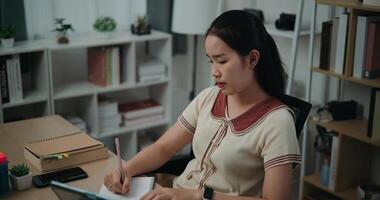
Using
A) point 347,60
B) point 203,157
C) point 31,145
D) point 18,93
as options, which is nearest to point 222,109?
point 203,157

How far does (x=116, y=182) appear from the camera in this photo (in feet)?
4.89

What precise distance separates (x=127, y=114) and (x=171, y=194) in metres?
1.93

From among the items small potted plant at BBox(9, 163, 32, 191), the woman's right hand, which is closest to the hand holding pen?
the woman's right hand

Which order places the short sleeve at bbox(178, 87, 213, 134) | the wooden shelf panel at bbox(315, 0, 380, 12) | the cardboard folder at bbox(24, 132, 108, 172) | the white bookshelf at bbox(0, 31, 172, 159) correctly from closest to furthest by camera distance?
the cardboard folder at bbox(24, 132, 108, 172) < the short sleeve at bbox(178, 87, 213, 134) < the wooden shelf panel at bbox(315, 0, 380, 12) < the white bookshelf at bbox(0, 31, 172, 159)

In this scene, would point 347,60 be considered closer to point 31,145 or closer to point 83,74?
point 31,145

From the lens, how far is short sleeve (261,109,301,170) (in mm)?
1426

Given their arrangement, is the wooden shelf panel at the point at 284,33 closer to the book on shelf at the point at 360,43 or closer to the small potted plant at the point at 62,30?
the book on shelf at the point at 360,43

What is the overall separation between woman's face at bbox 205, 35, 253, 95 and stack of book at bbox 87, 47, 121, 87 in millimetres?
1686

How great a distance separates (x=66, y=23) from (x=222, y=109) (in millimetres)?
1822

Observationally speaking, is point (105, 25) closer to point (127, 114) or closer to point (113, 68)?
point (113, 68)

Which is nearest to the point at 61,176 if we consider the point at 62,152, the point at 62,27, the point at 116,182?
the point at 62,152

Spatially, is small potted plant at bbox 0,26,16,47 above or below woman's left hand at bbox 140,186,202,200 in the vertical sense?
above

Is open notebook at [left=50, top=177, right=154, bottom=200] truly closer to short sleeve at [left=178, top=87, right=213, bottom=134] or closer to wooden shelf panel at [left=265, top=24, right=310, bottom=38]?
short sleeve at [left=178, top=87, right=213, bottom=134]

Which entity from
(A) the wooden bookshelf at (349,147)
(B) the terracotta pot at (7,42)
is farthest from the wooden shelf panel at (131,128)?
(A) the wooden bookshelf at (349,147)
